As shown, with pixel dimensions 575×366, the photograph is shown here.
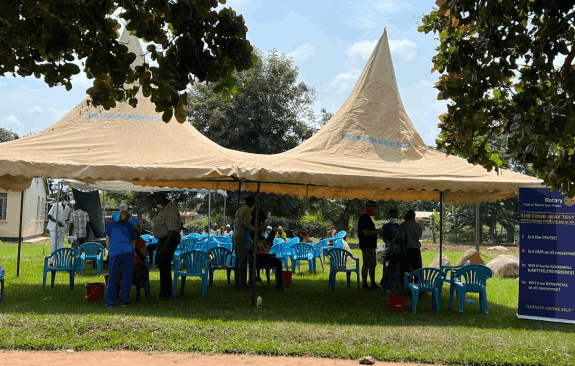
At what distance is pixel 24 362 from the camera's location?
5430 millimetres

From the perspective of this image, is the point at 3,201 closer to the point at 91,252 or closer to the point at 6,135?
the point at 91,252

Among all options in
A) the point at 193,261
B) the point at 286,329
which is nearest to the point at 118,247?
the point at 193,261

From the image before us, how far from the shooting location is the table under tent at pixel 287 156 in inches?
326

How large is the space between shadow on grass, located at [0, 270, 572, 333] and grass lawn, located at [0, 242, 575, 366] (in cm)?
2

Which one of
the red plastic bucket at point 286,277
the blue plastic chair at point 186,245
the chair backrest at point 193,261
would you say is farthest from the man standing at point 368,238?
the blue plastic chair at point 186,245

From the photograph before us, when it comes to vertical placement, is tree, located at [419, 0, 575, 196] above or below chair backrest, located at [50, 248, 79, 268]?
above

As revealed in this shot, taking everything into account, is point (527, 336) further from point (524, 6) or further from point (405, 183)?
point (524, 6)

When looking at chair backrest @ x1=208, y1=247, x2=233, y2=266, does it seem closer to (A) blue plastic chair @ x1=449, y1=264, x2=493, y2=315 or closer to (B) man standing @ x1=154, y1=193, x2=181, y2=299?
(B) man standing @ x1=154, y1=193, x2=181, y2=299

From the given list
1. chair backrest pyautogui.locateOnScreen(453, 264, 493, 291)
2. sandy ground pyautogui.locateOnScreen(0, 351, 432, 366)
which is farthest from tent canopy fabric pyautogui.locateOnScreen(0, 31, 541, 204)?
sandy ground pyautogui.locateOnScreen(0, 351, 432, 366)

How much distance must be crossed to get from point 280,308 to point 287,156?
2717 mm

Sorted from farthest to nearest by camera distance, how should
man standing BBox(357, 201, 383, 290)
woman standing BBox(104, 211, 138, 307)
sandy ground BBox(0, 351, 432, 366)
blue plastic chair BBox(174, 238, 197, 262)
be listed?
1. blue plastic chair BBox(174, 238, 197, 262)
2. man standing BBox(357, 201, 383, 290)
3. woman standing BBox(104, 211, 138, 307)
4. sandy ground BBox(0, 351, 432, 366)

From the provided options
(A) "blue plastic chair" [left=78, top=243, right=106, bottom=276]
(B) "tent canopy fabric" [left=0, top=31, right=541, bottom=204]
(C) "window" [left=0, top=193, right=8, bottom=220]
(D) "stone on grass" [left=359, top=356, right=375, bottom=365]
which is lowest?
(D) "stone on grass" [left=359, top=356, right=375, bottom=365]

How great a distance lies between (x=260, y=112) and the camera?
81.3 feet

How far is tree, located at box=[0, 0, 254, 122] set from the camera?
10.2ft
